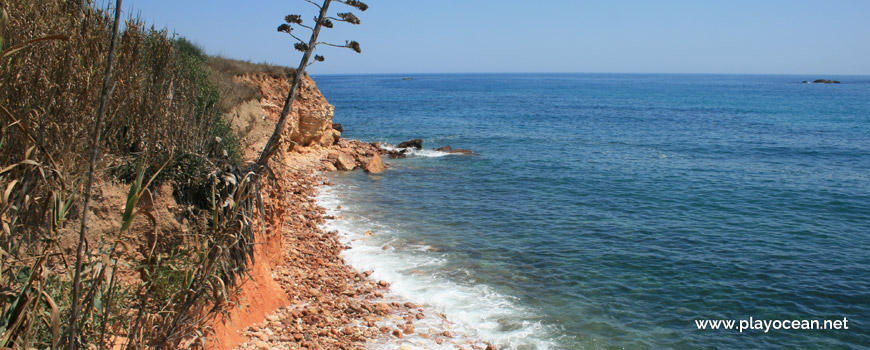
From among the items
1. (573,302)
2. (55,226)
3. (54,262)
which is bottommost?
(573,302)

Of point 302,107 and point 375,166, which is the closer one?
point 375,166

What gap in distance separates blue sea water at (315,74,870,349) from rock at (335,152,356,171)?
217 centimetres

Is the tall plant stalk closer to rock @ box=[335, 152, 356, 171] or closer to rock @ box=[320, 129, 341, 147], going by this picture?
rock @ box=[335, 152, 356, 171]

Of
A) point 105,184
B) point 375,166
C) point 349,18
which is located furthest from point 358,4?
point 375,166

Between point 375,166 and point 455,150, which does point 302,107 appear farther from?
point 455,150

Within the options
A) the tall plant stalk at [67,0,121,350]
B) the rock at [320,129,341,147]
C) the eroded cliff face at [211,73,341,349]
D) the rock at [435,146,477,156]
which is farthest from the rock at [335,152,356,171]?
the tall plant stalk at [67,0,121,350]

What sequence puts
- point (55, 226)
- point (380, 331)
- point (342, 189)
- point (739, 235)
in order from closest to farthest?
1. point (55, 226)
2. point (380, 331)
3. point (739, 235)
4. point (342, 189)

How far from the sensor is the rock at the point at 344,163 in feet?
93.7

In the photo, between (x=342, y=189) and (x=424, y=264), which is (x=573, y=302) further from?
(x=342, y=189)

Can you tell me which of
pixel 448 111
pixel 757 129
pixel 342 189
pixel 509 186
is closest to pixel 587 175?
pixel 509 186

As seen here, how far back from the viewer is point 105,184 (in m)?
8.05

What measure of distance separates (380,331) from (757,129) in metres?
49.1

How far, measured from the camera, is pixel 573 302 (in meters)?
12.6

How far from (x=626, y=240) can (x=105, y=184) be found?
1436cm
